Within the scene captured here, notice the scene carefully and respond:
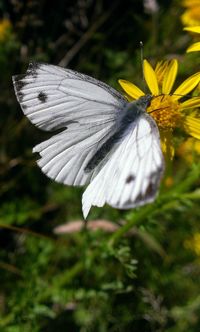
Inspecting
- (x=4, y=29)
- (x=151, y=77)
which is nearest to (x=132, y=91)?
(x=151, y=77)

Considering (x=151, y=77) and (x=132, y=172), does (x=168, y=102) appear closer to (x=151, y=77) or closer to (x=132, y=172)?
(x=151, y=77)

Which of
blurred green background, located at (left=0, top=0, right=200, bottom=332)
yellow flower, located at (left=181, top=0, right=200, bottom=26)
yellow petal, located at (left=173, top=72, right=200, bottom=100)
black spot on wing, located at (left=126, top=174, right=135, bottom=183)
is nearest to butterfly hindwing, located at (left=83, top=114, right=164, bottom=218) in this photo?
black spot on wing, located at (left=126, top=174, right=135, bottom=183)

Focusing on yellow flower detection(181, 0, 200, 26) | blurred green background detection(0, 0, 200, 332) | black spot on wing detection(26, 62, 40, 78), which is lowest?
blurred green background detection(0, 0, 200, 332)

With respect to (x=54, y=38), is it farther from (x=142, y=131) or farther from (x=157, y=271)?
(x=142, y=131)

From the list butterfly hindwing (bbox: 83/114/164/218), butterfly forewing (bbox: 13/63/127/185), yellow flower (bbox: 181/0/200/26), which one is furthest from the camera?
yellow flower (bbox: 181/0/200/26)

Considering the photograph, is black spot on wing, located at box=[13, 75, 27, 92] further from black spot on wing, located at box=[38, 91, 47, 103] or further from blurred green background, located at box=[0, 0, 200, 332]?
blurred green background, located at box=[0, 0, 200, 332]

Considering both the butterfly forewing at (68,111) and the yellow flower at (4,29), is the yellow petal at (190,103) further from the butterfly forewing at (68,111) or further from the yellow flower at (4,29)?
the yellow flower at (4,29)

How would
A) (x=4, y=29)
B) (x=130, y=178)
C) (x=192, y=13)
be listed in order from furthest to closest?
(x=4, y=29) → (x=192, y=13) → (x=130, y=178)
